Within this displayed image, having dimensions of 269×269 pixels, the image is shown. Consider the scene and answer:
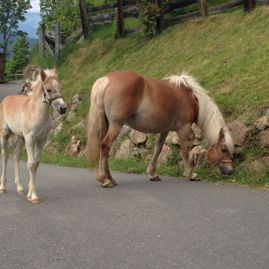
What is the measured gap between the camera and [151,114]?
30.7ft

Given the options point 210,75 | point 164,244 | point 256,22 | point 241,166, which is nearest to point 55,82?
point 164,244

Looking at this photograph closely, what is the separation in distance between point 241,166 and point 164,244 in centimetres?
458

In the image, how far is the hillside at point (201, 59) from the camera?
11727 mm

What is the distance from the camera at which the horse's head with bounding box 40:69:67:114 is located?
738 cm

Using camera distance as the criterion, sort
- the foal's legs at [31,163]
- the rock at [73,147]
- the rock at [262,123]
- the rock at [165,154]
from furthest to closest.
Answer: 1. the rock at [73,147]
2. the rock at [165,154]
3. the rock at [262,123]
4. the foal's legs at [31,163]

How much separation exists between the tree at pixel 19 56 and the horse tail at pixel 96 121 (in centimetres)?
5920

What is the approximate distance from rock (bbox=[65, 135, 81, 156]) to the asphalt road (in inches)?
248

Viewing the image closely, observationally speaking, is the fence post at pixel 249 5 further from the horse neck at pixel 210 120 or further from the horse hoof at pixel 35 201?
the horse hoof at pixel 35 201

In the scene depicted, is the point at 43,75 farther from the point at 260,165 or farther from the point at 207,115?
the point at 260,165

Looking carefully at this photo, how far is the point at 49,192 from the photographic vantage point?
8.75 metres

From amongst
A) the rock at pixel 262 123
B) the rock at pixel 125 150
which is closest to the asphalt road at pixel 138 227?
the rock at pixel 262 123

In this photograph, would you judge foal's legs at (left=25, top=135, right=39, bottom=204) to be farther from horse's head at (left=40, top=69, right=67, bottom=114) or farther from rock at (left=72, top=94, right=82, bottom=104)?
rock at (left=72, top=94, right=82, bottom=104)

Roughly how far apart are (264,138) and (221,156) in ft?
3.15

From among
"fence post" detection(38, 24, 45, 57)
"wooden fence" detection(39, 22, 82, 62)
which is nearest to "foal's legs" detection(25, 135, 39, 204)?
"wooden fence" detection(39, 22, 82, 62)
